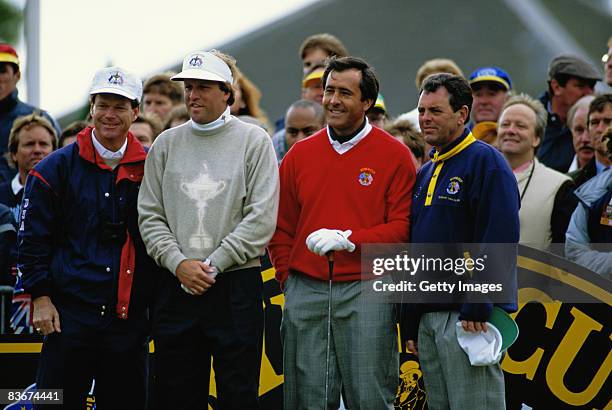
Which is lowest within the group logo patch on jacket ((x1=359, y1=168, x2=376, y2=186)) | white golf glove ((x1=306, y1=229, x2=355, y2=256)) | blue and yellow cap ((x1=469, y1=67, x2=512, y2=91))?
white golf glove ((x1=306, y1=229, x2=355, y2=256))

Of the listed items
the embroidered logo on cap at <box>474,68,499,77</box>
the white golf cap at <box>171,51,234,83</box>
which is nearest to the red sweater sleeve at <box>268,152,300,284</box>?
the white golf cap at <box>171,51,234,83</box>

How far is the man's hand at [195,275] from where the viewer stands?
19.2 ft

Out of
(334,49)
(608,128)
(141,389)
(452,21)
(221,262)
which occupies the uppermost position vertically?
(452,21)

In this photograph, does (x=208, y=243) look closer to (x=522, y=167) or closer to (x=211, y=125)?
(x=211, y=125)

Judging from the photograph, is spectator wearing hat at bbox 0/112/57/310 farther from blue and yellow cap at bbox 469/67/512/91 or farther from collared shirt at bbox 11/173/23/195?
blue and yellow cap at bbox 469/67/512/91

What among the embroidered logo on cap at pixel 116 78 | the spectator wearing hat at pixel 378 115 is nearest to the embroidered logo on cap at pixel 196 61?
the embroidered logo on cap at pixel 116 78

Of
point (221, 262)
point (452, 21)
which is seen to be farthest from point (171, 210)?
point (452, 21)

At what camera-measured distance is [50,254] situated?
6.14 metres

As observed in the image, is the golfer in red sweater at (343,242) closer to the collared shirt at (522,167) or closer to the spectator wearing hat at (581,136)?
the collared shirt at (522,167)

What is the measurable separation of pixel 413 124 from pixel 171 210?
304 cm

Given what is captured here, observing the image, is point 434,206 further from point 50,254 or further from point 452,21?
point 452,21

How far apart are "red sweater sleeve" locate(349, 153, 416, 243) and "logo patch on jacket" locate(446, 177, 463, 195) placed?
0.32 metres

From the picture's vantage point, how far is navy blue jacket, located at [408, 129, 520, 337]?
5730mm

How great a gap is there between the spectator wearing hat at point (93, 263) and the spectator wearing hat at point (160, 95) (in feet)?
11.8
